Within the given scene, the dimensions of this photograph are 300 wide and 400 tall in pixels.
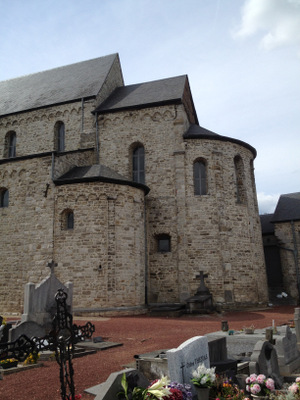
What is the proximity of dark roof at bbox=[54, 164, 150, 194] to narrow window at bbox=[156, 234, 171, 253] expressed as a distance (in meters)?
2.82

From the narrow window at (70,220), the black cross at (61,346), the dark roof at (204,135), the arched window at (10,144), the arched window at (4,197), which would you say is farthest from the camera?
the arched window at (10,144)

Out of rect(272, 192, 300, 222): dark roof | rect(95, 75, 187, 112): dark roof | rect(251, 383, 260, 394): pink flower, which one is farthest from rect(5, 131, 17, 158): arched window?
rect(251, 383, 260, 394): pink flower

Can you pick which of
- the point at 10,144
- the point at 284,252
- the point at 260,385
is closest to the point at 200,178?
the point at 284,252

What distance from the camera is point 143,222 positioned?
16688 mm

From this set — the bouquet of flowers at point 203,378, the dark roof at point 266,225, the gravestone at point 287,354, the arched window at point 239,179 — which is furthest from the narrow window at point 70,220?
the dark roof at point 266,225

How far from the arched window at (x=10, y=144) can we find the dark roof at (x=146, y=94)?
6280mm

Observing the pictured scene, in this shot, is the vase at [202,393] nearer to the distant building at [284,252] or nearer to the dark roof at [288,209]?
the distant building at [284,252]

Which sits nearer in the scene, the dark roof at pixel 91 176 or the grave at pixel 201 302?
the grave at pixel 201 302

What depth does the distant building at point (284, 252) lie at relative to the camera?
2173 centimetres

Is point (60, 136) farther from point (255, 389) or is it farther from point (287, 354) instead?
point (255, 389)

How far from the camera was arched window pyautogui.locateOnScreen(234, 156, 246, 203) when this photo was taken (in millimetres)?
18359

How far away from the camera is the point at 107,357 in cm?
720

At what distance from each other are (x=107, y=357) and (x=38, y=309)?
2.98 meters

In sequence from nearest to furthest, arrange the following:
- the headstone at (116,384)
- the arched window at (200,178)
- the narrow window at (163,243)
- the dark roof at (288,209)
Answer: the headstone at (116,384)
the narrow window at (163,243)
the arched window at (200,178)
the dark roof at (288,209)
